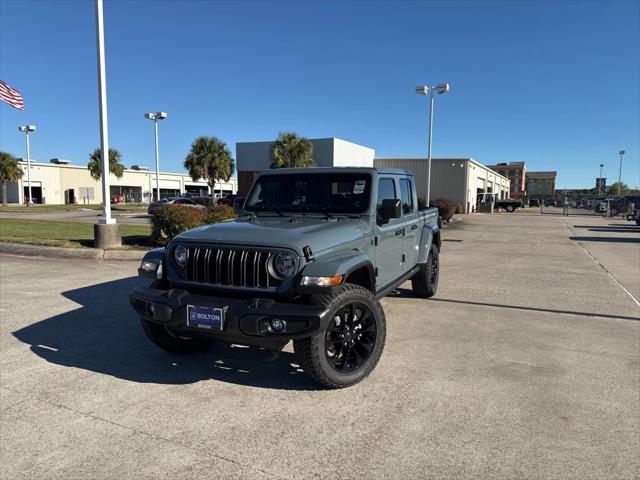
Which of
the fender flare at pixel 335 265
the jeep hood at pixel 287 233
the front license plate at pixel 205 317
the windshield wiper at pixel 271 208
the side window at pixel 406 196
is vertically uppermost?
the side window at pixel 406 196

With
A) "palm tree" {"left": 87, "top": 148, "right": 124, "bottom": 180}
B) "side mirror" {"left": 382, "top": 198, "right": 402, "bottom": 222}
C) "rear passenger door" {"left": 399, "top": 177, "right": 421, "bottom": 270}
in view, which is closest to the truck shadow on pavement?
"side mirror" {"left": 382, "top": 198, "right": 402, "bottom": 222}

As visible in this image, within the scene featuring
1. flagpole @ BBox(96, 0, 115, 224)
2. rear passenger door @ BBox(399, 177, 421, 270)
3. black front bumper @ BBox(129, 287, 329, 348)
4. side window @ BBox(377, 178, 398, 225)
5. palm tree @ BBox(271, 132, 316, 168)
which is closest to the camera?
black front bumper @ BBox(129, 287, 329, 348)

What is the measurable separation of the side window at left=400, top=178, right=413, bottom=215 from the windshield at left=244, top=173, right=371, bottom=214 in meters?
1.04

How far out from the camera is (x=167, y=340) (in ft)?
14.0

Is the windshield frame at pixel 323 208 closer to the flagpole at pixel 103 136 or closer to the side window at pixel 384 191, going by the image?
the side window at pixel 384 191

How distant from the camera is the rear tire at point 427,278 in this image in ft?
22.0

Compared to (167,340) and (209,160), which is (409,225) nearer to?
(167,340)

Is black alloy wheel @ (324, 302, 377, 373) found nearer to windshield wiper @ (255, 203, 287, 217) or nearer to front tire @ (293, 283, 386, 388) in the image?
front tire @ (293, 283, 386, 388)

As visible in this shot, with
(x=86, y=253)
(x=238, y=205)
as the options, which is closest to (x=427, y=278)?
(x=238, y=205)

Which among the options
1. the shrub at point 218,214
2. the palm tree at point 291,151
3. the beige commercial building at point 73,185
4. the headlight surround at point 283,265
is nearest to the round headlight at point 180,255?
the headlight surround at point 283,265

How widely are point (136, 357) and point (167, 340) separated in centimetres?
45

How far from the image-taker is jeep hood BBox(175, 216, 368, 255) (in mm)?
3693

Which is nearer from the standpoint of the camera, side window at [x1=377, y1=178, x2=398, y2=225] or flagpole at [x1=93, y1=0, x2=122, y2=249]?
side window at [x1=377, y1=178, x2=398, y2=225]

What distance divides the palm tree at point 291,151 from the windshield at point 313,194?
1159 inches
